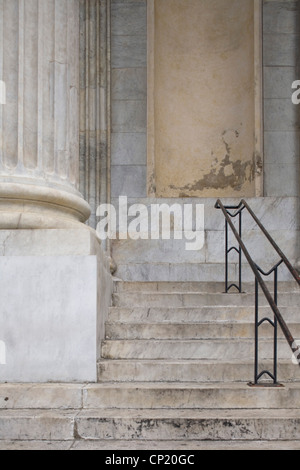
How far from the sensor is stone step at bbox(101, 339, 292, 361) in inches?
243

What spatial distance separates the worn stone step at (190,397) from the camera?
530 centimetres

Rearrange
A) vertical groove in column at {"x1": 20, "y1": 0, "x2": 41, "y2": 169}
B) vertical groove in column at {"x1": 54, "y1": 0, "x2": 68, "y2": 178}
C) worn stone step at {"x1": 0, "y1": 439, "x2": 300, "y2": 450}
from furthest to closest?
vertical groove in column at {"x1": 54, "y1": 0, "x2": 68, "y2": 178}
vertical groove in column at {"x1": 20, "y1": 0, "x2": 41, "y2": 169}
worn stone step at {"x1": 0, "y1": 439, "x2": 300, "y2": 450}

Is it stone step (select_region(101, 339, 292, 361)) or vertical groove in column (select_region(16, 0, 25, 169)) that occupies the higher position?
vertical groove in column (select_region(16, 0, 25, 169))

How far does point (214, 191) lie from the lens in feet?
33.7

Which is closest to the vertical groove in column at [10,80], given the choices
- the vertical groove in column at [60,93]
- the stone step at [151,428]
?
the vertical groove in column at [60,93]

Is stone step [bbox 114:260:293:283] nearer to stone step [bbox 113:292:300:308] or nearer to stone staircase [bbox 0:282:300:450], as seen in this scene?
stone step [bbox 113:292:300:308]

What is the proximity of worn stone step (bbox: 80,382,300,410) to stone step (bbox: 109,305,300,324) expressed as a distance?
A: 152cm

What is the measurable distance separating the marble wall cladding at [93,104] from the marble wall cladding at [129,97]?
15 cm

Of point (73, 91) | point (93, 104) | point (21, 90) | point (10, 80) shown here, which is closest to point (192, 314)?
point (73, 91)

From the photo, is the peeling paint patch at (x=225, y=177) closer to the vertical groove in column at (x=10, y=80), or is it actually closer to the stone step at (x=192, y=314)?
the stone step at (x=192, y=314)

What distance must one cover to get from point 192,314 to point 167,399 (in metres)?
1.63

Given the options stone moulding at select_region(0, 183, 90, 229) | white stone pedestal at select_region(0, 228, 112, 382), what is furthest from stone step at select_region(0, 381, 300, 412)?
stone moulding at select_region(0, 183, 90, 229)

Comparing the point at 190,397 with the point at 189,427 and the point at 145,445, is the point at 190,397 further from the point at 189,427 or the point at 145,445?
the point at 145,445
